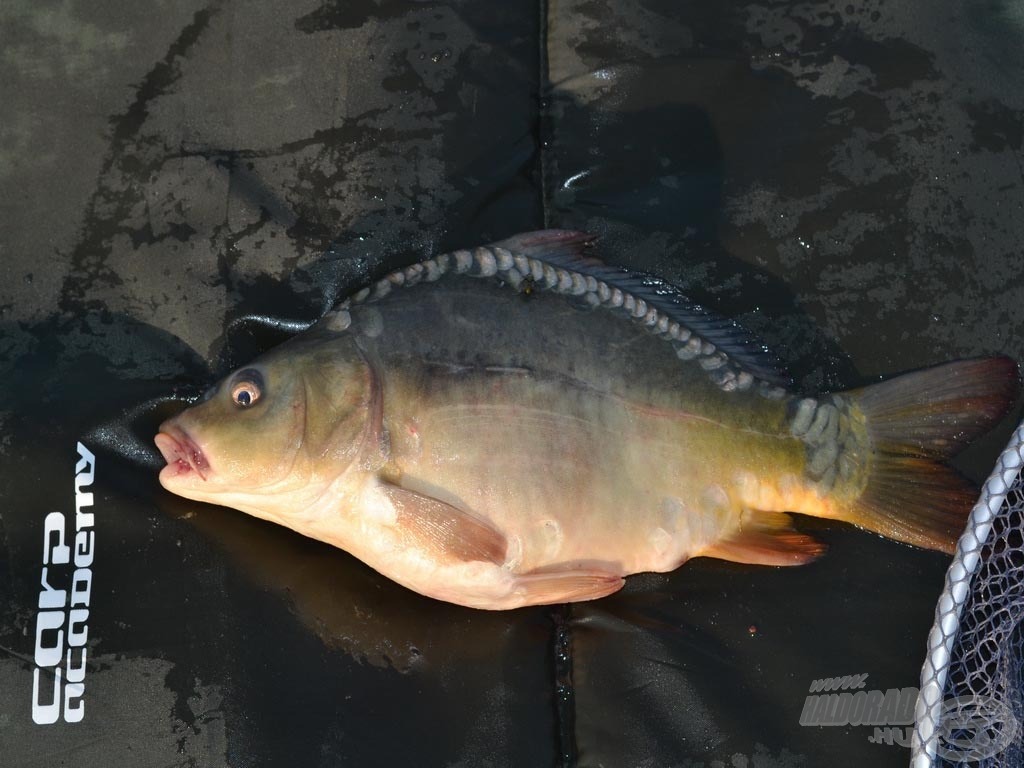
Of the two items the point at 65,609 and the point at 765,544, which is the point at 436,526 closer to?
the point at 765,544

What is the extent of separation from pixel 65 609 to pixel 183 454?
1.62 feet

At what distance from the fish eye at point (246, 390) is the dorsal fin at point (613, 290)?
194 millimetres

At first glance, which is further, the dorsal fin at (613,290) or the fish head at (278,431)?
the dorsal fin at (613,290)

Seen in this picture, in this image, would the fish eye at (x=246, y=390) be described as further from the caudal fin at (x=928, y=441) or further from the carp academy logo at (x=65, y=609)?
the caudal fin at (x=928, y=441)

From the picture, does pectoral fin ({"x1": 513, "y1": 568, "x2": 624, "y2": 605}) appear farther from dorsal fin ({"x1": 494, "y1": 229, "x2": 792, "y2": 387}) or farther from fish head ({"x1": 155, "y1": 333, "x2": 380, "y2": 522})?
dorsal fin ({"x1": 494, "y1": 229, "x2": 792, "y2": 387})

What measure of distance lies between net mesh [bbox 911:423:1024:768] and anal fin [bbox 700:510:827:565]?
0.28m

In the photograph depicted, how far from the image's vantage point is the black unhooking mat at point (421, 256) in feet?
5.99

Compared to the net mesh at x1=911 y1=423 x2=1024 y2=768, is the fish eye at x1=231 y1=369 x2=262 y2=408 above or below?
above

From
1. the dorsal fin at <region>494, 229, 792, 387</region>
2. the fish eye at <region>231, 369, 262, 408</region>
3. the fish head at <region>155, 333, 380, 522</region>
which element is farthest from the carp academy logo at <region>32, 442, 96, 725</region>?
the dorsal fin at <region>494, 229, 792, 387</region>

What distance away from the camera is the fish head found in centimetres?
164

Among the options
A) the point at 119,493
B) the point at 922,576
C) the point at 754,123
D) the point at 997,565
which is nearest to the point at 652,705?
the point at 922,576

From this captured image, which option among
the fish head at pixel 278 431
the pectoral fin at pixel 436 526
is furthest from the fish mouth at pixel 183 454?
the pectoral fin at pixel 436 526

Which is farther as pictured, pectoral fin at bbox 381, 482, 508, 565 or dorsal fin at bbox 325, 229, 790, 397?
dorsal fin at bbox 325, 229, 790, 397

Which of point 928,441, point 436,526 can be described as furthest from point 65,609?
point 928,441
